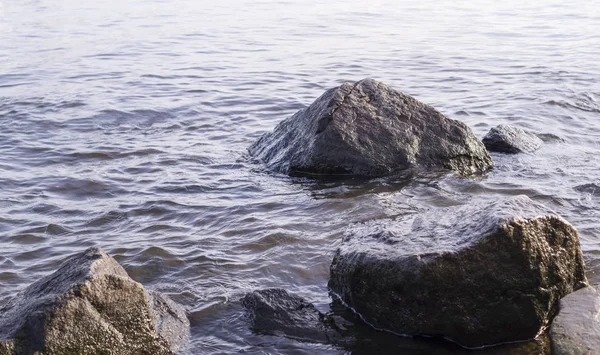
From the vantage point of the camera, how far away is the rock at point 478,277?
4.47 meters

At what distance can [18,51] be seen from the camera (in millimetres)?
15648

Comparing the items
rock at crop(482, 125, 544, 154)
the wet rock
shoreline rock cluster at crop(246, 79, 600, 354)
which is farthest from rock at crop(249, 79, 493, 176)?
shoreline rock cluster at crop(246, 79, 600, 354)

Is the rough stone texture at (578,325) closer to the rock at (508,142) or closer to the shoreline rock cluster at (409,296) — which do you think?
the shoreline rock cluster at (409,296)

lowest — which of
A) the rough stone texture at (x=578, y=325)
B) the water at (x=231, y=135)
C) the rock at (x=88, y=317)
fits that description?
the water at (x=231, y=135)

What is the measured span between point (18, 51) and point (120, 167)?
847 cm

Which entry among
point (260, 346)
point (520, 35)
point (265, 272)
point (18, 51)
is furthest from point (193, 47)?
point (260, 346)

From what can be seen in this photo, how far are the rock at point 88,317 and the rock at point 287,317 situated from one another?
0.47 meters

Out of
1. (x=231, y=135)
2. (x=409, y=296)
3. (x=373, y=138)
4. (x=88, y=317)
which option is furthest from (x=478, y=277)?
(x=231, y=135)

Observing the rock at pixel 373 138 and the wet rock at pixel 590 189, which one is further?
the rock at pixel 373 138

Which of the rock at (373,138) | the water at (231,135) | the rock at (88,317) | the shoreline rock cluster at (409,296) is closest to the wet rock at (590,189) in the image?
the water at (231,135)

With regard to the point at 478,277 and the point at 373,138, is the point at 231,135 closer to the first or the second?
the point at 373,138

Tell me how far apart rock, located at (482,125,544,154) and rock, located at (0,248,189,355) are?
16.4ft

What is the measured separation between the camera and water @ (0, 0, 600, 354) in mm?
5918

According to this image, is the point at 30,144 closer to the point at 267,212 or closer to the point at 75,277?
the point at 267,212
